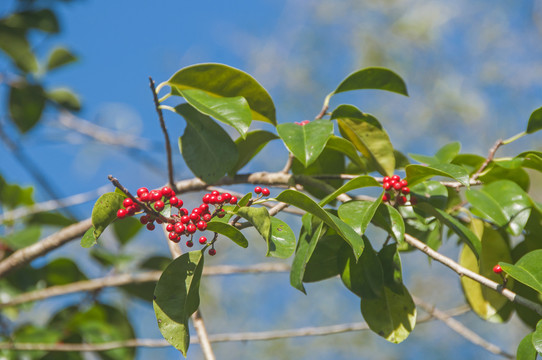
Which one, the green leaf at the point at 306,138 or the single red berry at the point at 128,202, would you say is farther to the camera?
the green leaf at the point at 306,138

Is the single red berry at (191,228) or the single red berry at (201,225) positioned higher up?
the single red berry at (201,225)

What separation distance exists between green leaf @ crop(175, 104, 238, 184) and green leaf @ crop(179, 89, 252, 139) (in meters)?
0.06

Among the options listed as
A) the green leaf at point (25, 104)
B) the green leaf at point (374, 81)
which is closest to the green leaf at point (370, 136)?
the green leaf at point (374, 81)

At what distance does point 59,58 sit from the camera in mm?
2309

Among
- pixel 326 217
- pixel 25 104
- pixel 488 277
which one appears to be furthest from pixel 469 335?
pixel 25 104

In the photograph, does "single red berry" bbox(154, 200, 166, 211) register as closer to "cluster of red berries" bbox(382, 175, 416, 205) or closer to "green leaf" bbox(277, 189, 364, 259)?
"green leaf" bbox(277, 189, 364, 259)

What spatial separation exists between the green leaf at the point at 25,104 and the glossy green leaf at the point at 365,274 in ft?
5.71

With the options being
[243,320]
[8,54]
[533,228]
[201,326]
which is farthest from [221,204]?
[243,320]

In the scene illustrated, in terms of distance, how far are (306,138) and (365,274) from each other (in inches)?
10.8

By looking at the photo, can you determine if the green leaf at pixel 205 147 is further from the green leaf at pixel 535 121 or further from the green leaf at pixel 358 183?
the green leaf at pixel 535 121

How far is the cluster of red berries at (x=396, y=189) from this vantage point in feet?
3.26

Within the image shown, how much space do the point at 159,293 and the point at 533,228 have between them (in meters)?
0.74

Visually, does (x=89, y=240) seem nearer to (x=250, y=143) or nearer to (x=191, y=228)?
(x=191, y=228)

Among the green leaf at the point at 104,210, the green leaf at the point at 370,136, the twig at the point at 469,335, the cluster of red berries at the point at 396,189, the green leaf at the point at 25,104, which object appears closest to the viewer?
the green leaf at the point at 104,210
